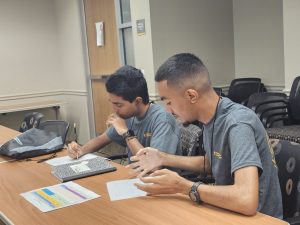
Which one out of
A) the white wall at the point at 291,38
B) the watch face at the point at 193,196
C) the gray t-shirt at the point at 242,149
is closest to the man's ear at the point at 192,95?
the gray t-shirt at the point at 242,149

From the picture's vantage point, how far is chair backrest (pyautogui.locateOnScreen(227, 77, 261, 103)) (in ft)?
14.9

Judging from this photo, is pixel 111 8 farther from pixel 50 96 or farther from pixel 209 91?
pixel 209 91

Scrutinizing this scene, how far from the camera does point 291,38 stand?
368 centimetres

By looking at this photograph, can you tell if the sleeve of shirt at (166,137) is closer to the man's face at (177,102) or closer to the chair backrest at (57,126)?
the man's face at (177,102)

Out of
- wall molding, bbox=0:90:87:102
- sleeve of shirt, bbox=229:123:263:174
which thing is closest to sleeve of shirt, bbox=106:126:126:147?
sleeve of shirt, bbox=229:123:263:174

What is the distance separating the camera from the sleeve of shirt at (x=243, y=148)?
1307 millimetres

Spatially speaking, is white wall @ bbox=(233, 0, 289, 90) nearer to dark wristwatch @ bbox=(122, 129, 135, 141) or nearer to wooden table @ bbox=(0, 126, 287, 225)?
dark wristwatch @ bbox=(122, 129, 135, 141)

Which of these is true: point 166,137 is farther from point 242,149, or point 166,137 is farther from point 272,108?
point 272,108

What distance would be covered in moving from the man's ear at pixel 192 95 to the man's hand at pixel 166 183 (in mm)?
285

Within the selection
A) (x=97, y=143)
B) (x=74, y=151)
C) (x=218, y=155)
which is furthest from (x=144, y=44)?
(x=218, y=155)

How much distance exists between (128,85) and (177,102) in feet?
A: 2.11

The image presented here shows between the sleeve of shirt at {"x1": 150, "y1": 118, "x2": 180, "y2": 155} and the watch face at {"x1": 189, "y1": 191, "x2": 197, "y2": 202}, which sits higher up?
the sleeve of shirt at {"x1": 150, "y1": 118, "x2": 180, "y2": 155}

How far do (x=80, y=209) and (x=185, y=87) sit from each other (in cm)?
62

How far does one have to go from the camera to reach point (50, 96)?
6.28 m
